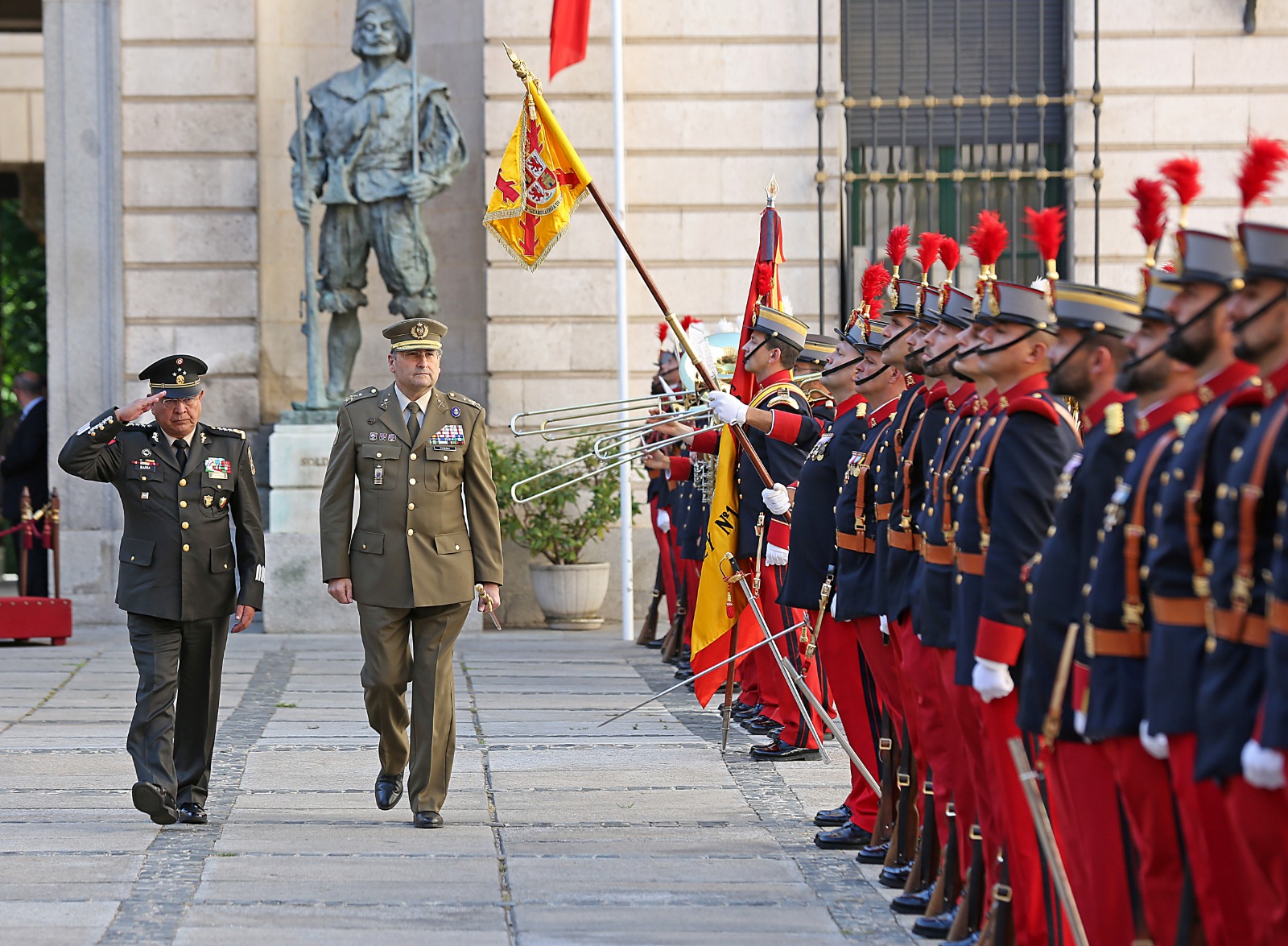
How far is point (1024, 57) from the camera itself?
49.3 ft

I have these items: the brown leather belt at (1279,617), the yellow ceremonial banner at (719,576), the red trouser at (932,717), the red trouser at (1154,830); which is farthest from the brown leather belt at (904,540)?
the yellow ceremonial banner at (719,576)

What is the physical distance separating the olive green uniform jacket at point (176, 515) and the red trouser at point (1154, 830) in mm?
4180

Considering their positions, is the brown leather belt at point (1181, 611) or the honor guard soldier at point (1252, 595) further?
the brown leather belt at point (1181, 611)

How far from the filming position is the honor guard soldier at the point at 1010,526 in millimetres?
4766

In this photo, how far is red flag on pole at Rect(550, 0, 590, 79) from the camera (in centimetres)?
1381

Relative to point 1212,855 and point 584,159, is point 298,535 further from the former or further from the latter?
point 1212,855

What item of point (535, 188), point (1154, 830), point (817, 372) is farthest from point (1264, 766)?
point (535, 188)

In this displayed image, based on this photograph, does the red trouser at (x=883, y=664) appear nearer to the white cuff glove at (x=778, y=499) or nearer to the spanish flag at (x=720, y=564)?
the white cuff glove at (x=778, y=499)

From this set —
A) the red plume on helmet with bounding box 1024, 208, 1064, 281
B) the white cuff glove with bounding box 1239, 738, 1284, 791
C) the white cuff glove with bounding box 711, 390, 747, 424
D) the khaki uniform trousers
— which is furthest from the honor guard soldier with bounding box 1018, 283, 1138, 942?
the white cuff glove with bounding box 711, 390, 747, 424

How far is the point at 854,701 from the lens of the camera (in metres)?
6.91

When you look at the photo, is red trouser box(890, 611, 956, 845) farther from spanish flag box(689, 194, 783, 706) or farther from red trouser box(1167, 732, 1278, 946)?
spanish flag box(689, 194, 783, 706)

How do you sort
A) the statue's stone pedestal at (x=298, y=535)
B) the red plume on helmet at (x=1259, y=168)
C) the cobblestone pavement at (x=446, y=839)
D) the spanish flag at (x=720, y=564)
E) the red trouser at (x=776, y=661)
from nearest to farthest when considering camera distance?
the red plume on helmet at (x=1259, y=168) → the cobblestone pavement at (x=446, y=839) → the red trouser at (x=776, y=661) → the spanish flag at (x=720, y=564) → the statue's stone pedestal at (x=298, y=535)

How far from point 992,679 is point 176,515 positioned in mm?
3762

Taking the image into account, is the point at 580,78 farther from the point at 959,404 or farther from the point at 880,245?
the point at 959,404
